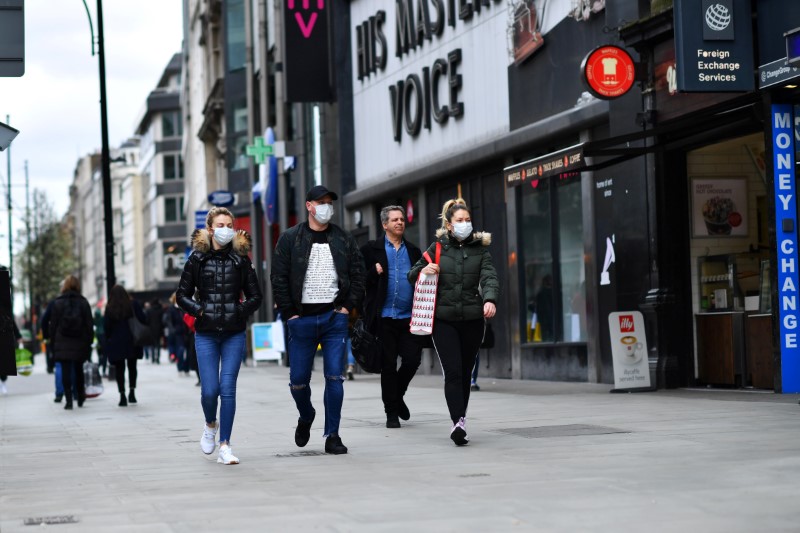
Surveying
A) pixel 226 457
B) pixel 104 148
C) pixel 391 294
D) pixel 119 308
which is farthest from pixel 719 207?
pixel 104 148

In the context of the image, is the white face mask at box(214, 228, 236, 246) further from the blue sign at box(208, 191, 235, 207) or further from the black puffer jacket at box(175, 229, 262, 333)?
the blue sign at box(208, 191, 235, 207)

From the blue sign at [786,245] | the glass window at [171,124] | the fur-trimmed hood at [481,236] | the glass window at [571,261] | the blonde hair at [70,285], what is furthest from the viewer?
the glass window at [171,124]

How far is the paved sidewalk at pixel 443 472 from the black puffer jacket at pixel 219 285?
103 centimetres

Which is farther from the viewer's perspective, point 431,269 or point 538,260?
point 538,260

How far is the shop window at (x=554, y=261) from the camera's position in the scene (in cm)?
2006

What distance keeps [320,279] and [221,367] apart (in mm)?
951

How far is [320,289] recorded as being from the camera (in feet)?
34.6

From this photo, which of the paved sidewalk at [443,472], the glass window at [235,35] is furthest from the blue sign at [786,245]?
the glass window at [235,35]

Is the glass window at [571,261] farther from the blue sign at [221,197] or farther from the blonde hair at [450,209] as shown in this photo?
the blue sign at [221,197]

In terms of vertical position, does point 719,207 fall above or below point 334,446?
above

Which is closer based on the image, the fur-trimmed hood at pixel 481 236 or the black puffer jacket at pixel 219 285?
the black puffer jacket at pixel 219 285

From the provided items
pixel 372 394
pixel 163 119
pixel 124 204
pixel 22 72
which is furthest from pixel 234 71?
pixel 124 204

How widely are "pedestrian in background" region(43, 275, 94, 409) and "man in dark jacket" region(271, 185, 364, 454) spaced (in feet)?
29.5

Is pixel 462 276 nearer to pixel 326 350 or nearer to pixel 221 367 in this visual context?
pixel 326 350
